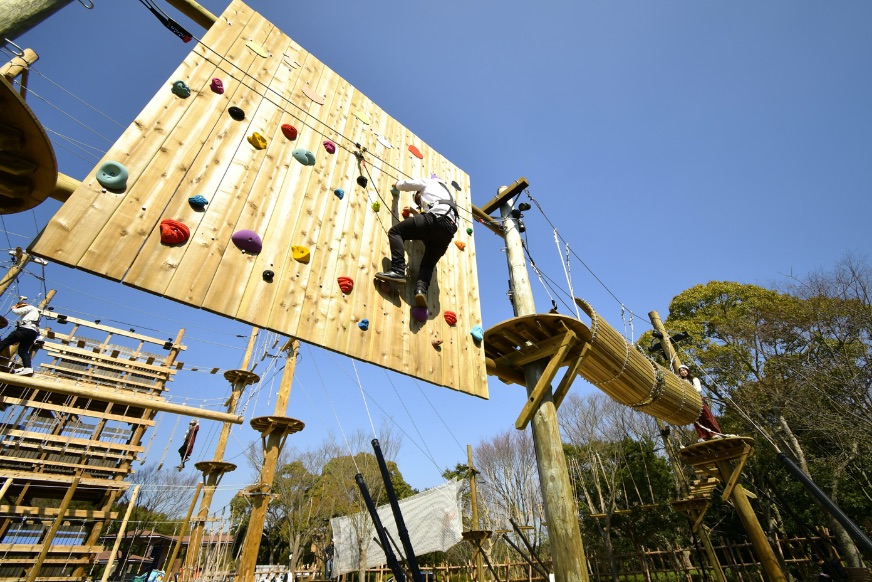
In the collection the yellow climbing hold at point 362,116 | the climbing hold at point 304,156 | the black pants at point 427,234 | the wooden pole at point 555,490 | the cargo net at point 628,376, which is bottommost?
the wooden pole at point 555,490

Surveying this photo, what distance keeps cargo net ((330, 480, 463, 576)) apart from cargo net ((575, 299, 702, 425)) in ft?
44.1

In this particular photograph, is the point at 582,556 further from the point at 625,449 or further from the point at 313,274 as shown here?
the point at 625,449

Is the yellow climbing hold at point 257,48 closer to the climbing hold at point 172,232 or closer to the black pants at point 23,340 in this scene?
the climbing hold at point 172,232

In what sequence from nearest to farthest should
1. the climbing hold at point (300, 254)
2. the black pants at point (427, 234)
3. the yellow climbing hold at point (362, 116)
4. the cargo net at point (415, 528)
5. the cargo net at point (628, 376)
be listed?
1. the climbing hold at point (300, 254)
2. the black pants at point (427, 234)
3. the cargo net at point (628, 376)
4. the yellow climbing hold at point (362, 116)
5. the cargo net at point (415, 528)

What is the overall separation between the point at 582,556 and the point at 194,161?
13.2 feet

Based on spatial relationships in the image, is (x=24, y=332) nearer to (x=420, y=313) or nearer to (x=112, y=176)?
(x=112, y=176)

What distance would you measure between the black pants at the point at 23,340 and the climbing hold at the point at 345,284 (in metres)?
7.09

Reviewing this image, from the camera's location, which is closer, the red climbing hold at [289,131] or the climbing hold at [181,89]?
the climbing hold at [181,89]

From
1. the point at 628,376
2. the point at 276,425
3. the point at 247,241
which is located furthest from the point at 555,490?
the point at 276,425

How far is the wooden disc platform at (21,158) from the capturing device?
61.7 inches

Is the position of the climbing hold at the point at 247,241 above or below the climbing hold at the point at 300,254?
below

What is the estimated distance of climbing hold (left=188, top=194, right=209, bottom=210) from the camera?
247 centimetres

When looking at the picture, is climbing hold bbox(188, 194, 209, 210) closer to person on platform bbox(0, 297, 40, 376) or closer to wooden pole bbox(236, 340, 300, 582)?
wooden pole bbox(236, 340, 300, 582)

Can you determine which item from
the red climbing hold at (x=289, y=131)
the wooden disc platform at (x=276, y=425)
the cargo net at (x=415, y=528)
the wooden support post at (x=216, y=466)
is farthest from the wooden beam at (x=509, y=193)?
the cargo net at (x=415, y=528)
